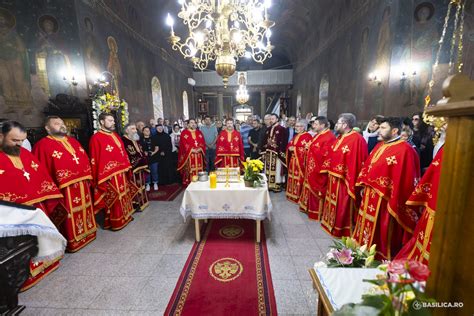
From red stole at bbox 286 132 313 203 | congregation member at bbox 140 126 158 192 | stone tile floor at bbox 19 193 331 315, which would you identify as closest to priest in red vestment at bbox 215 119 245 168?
red stole at bbox 286 132 313 203

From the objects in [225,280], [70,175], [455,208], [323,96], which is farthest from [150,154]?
[323,96]

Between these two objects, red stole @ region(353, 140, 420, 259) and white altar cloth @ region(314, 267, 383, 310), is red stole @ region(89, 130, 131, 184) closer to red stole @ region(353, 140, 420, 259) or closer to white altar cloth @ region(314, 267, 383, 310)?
white altar cloth @ region(314, 267, 383, 310)

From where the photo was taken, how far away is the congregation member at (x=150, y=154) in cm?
634

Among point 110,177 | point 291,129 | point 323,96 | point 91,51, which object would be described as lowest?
point 110,177

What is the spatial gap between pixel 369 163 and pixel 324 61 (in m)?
9.69

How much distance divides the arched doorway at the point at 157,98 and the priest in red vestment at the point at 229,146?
5.91 metres

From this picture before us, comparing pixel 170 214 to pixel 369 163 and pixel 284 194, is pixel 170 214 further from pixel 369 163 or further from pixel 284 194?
pixel 369 163

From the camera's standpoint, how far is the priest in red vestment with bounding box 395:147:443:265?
1842mm

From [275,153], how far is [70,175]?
4735 millimetres

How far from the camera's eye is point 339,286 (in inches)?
48.8

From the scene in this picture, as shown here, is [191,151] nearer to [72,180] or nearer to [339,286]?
[72,180]

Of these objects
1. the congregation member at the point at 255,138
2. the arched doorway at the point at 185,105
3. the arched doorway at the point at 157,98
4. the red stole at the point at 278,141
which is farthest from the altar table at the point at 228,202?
the arched doorway at the point at 185,105

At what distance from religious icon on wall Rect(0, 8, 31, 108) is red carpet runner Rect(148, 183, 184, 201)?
3.87 metres

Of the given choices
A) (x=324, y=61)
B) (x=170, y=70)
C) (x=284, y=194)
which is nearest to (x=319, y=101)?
(x=324, y=61)
